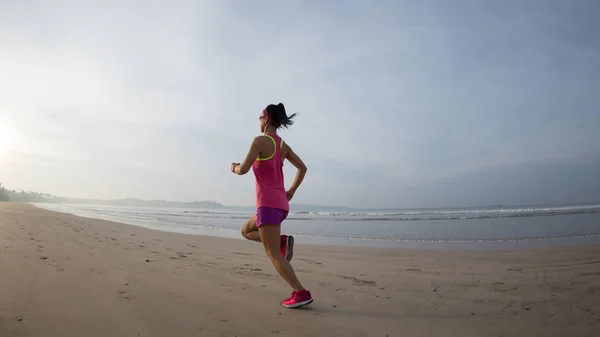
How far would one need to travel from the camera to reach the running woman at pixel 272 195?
3.03m

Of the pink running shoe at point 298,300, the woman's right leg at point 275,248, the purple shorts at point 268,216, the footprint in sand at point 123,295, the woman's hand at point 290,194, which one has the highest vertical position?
the woman's hand at point 290,194

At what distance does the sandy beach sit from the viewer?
2594 millimetres

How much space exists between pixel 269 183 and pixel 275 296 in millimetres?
1416

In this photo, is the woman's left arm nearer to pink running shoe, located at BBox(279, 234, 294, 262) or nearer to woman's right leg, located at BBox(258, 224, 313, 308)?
woman's right leg, located at BBox(258, 224, 313, 308)

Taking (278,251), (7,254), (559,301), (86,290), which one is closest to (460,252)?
(559,301)

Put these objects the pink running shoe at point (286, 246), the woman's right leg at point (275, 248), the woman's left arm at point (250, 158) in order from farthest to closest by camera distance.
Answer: the pink running shoe at point (286, 246) → the woman's right leg at point (275, 248) → the woman's left arm at point (250, 158)

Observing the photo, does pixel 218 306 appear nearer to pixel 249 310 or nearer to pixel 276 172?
pixel 249 310

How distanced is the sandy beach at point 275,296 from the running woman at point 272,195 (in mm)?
361

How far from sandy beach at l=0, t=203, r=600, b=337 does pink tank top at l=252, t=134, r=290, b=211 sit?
41.1 inches

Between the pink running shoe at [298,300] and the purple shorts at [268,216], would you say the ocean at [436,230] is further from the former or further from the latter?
the purple shorts at [268,216]

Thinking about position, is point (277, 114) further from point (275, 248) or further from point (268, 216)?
point (275, 248)

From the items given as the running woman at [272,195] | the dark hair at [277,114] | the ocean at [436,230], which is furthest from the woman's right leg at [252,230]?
the ocean at [436,230]

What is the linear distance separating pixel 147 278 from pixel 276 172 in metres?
2.40

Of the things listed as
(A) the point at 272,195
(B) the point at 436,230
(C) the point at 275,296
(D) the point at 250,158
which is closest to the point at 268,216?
(A) the point at 272,195
